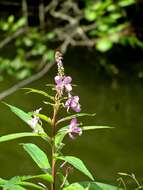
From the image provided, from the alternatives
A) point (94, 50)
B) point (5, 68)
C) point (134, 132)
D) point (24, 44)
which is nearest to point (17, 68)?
point (5, 68)

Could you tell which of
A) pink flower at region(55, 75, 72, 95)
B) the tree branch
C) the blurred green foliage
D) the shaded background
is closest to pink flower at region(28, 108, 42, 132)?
pink flower at region(55, 75, 72, 95)

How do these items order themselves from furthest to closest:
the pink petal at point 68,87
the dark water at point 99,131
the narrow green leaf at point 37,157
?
the dark water at point 99,131, the narrow green leaf at point 37,157, the pink petal at point 68,87

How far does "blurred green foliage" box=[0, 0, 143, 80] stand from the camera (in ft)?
16.4

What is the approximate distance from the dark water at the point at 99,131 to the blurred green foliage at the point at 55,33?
22cm

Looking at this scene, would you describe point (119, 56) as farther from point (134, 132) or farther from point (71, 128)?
point (71, 128)

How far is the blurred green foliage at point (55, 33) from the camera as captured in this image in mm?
4984

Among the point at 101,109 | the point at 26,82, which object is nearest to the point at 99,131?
the point at 101,109

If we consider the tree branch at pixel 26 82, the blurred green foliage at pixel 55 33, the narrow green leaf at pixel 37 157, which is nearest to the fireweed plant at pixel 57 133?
the narrow green leaf at pixel 37 157

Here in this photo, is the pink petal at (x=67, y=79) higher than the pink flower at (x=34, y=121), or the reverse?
the pink petal at (x=67, y=79)

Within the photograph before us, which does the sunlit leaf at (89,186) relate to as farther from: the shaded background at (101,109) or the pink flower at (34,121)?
the shaded background at (101,109)

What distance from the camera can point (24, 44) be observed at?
591cm

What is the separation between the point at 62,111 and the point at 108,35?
858 millimetres

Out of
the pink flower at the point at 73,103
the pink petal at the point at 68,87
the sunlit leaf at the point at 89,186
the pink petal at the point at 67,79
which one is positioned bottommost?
the sunlit leaf at the point at 89,186

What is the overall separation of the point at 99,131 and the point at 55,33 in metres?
1.71
